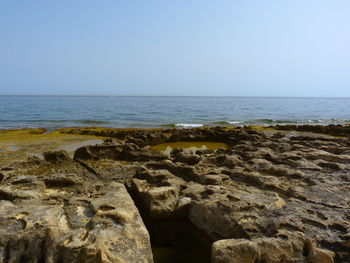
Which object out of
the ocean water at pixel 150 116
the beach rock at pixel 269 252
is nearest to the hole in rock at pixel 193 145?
the beach rock at pixel 269 252

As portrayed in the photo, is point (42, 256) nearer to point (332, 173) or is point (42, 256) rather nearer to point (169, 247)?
point (169, 247)

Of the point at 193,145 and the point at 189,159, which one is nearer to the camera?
the point at 189,159

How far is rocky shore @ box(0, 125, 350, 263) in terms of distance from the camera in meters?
2.90

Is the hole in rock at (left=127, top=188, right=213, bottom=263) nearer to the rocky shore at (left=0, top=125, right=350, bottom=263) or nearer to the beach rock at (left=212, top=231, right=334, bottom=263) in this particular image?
the rocky shore at (left=0, top=125, right=350, bottom=263)

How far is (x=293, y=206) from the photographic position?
388 cm

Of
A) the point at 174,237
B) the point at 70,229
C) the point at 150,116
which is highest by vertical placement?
the point at 70,229

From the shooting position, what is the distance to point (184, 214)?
4102 mm

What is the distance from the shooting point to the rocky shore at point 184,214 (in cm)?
290

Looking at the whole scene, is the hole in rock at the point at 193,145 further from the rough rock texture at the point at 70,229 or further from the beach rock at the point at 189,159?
the rough rock texture at the point at 70,229

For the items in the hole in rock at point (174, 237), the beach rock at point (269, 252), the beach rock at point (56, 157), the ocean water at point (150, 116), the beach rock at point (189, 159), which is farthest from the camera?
the ocean water at point (150, 116)

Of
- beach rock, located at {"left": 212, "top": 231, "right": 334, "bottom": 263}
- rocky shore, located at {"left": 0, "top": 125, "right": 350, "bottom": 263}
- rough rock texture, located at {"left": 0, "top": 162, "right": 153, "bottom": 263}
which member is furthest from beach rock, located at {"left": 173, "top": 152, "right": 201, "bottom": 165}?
beach rock, located at {"left": 212, "top": 231, "right": 334, "bottom": 263}

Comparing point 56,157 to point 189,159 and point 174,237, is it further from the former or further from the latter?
point 174,237

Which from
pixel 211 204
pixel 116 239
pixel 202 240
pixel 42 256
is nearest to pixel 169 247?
pixel 202 240

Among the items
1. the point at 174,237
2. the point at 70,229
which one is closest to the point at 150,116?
the point at 174,237
